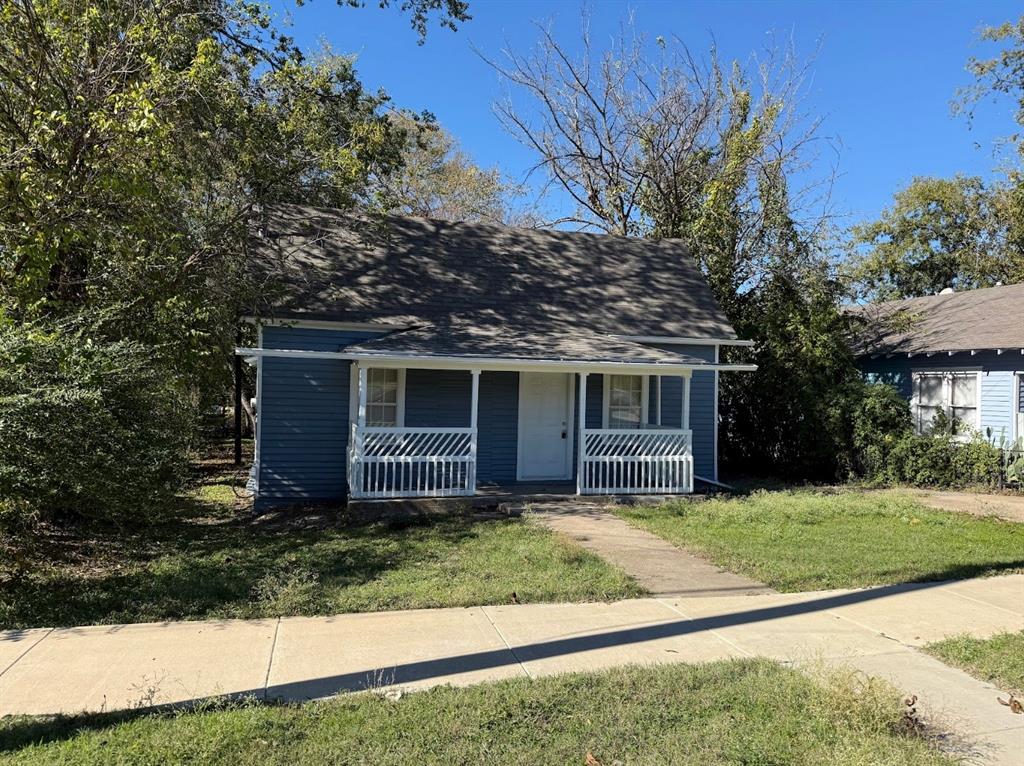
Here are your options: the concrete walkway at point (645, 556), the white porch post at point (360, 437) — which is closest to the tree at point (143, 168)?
the white porch post at point (360, 437)

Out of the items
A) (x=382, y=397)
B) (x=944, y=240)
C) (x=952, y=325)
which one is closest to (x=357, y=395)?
(x=382, y=397)

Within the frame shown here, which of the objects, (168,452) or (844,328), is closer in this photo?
(168,452)

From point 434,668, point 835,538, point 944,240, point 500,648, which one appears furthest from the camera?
point 944,240

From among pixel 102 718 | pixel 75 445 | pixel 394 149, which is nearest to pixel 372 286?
pixel 394 149

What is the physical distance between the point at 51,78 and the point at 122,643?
275 inches

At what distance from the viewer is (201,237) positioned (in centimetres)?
1077

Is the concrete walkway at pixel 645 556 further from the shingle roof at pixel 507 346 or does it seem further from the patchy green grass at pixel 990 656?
the shingle roof at pixel 507 346

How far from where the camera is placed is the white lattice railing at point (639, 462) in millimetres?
12375

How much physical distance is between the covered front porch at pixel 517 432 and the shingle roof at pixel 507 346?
9.0 inches

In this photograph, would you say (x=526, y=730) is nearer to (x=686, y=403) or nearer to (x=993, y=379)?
(x=686, y=403)

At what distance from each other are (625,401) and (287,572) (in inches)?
337

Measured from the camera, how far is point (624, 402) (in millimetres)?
14336

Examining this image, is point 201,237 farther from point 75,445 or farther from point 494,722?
point 494,722

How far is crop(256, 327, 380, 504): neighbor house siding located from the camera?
39.7ft
